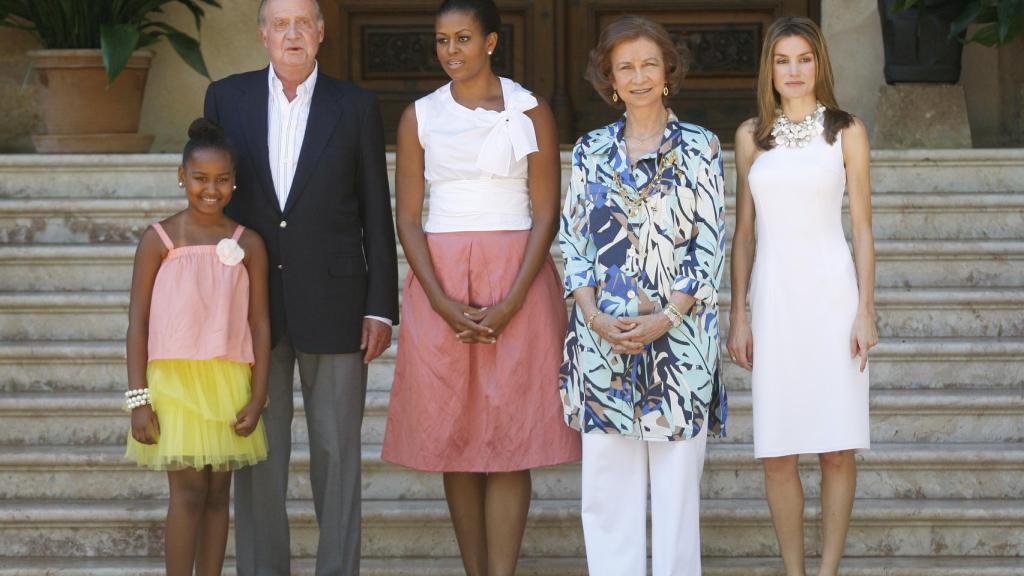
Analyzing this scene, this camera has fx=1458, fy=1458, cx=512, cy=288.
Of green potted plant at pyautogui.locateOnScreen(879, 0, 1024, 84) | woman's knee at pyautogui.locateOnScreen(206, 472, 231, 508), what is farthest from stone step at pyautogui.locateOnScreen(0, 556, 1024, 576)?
green potted plant at pyautogui.locateOnScreen(879, 0, 1024, 84)

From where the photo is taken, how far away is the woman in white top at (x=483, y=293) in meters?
3.81

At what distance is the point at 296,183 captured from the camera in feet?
12.6

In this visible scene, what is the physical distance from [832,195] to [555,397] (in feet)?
2.96

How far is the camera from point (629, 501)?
373 cm

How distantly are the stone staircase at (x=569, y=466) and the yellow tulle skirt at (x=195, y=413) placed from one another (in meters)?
0.88

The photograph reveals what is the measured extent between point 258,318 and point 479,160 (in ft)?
2.33

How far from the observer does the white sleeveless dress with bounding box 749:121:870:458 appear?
12.5 feet

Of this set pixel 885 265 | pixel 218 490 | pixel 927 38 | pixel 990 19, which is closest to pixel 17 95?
pixel 218 490

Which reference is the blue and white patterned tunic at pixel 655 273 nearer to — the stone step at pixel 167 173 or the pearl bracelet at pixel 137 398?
the pearl bracelet at pixel 137 398

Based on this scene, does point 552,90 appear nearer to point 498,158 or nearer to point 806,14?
point 806,14

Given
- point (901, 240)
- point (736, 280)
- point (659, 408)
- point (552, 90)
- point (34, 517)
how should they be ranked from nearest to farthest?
→ 1. point (659, 408)
2. point (736, 280)
3. point (34, 517)
4. point (901, 240)
5. point (552, 90)

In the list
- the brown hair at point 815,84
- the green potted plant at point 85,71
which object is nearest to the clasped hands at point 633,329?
the brown hair at point 815,84

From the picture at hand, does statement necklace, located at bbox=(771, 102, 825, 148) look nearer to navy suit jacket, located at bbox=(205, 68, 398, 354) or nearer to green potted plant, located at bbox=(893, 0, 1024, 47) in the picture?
navy suit jacket, located at bbox=(205, 68, 398, 354)

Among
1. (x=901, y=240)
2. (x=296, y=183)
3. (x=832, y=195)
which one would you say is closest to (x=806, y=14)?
(x=901, y=240)
